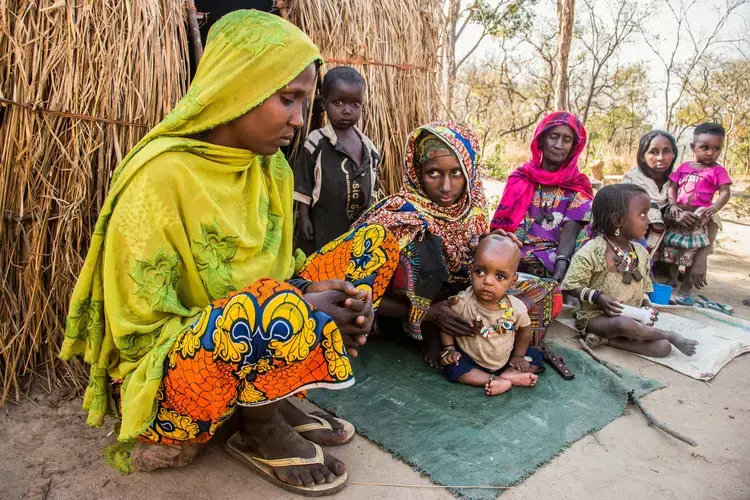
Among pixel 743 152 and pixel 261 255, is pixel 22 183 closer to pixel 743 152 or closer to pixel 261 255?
pixel 261 255

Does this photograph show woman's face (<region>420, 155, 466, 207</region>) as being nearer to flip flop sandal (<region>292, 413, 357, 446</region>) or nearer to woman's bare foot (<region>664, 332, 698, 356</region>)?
flip flop sandal (<region>292, 413, 357, 446</region>)

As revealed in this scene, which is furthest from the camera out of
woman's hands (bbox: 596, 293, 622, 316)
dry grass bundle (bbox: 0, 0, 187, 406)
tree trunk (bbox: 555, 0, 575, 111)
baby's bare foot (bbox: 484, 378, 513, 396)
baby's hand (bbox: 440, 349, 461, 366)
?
tree trunk (bbox: 555, 0, 575, 111)

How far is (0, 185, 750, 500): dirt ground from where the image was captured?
183cm

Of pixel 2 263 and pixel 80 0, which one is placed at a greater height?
pixel 80 0

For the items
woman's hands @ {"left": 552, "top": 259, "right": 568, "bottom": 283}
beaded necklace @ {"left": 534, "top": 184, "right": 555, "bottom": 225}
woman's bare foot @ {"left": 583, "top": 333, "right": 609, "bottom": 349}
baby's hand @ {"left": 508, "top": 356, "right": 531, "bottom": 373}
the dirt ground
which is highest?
beaded necklace @ {"left": 534, "top": 184, "right": 555, "bottom": 225}

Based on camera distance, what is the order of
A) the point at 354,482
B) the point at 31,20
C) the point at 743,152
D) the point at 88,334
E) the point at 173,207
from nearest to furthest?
1. the point at 173,207
2. the point at 88,334
3. the point at 354,482
4. the point at 31,20
5. the point at 743,152

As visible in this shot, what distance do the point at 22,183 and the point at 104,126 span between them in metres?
0.41

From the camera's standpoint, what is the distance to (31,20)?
2.15 m

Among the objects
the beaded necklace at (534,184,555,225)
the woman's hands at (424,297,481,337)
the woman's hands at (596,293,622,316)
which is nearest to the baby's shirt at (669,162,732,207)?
the beaded necklace at (534,184,555,225)

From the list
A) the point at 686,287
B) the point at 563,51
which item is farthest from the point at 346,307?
the point at 563,51

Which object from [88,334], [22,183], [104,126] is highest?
[104,126]

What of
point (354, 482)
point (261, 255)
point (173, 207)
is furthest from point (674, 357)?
point (173, 207)

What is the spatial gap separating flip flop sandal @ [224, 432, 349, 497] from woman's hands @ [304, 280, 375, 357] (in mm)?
415

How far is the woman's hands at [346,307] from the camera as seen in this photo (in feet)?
5.92
